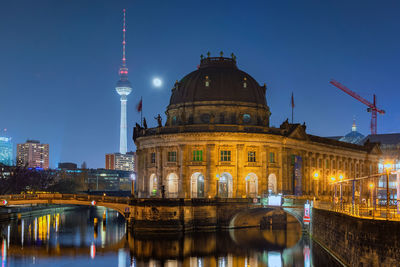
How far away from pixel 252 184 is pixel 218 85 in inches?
843

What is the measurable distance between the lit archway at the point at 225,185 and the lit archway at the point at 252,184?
3.27 m

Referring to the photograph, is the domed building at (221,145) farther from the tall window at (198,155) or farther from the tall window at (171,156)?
the tall window at (171,156)

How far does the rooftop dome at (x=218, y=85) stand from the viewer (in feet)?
367

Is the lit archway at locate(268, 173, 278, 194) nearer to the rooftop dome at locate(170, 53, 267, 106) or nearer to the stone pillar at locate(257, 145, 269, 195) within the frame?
the stone pillar at locate(257, 145, 269, 195)

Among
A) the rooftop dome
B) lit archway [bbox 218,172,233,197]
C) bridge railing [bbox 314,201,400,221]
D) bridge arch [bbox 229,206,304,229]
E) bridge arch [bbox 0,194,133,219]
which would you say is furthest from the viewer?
the rooftop dome

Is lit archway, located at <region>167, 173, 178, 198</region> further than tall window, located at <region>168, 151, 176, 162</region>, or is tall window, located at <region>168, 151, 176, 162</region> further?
lit archway, located at <region>167, 173, 178, 198</region>

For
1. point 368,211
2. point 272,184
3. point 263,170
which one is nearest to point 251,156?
point 263,170

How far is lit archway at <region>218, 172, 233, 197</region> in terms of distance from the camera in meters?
104

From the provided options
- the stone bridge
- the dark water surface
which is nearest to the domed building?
the stone bridge

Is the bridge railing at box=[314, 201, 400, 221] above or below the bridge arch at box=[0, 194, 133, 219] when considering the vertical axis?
above

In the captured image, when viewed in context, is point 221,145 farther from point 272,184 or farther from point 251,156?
point 272,184

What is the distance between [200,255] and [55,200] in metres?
37.3

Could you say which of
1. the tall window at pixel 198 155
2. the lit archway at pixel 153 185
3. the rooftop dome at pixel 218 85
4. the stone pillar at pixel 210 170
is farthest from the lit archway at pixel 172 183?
the rooftop dome at pixel 218 85

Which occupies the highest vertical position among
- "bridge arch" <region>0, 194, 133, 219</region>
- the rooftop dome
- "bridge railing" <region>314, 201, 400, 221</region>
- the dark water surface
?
the rooftop dome
